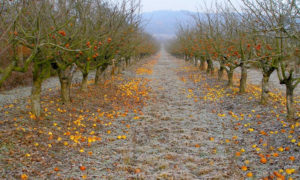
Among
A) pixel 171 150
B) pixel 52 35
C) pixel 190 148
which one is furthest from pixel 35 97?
pixel 190 148

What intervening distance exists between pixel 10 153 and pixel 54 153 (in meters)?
0.90

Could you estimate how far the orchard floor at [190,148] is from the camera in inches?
207

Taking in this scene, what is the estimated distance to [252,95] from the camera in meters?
12.6

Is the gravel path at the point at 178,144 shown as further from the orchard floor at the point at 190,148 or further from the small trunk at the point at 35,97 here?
the small trunk at the point at 35,97

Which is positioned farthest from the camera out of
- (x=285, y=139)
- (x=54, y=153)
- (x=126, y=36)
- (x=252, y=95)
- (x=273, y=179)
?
(x=126, y=36)

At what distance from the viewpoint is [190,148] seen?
675cm

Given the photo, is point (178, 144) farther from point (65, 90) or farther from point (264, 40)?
point (264, 40)

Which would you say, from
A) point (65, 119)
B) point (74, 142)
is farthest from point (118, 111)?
point (74, 142)

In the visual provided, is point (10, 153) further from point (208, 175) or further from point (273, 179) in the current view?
point (273, 179)

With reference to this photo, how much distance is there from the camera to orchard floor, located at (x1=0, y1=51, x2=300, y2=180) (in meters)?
5.27

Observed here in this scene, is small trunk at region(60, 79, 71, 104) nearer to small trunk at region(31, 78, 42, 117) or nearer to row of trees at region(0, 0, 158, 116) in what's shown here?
row of trees at region(0, 0, 158, 116)

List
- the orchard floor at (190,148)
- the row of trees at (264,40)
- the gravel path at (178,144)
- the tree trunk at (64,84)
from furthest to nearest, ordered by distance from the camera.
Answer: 1. the tree trunk at (64,84)
2. the row of trees at (264,40)
3. the gravel path at (178,144)
4. the orchard floor at (190,148)

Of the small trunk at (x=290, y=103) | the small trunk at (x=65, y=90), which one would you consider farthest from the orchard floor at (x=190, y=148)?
the small trunk at (x=65, y=90)

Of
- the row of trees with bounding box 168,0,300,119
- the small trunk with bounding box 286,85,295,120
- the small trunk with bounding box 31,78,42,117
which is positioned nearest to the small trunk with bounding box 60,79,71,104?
the small trunk with bounding box 31,78,42,117
